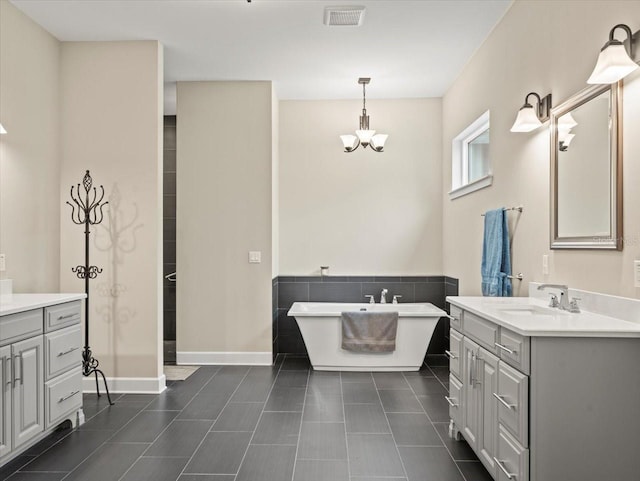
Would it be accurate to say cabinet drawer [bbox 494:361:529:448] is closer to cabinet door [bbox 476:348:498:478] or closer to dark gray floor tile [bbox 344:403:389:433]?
cabinet door [bbox 476:348:498:478]

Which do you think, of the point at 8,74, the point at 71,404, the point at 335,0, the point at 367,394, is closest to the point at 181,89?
the point at 8,74

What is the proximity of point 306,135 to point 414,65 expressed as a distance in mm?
1489

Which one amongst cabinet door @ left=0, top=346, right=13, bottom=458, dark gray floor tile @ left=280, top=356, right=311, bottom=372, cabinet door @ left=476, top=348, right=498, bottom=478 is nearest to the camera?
cabinet door @ left=476, top=348, right=498, bottom=478

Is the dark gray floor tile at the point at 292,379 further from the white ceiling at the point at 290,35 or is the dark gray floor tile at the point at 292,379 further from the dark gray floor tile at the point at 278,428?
the white ceiling at the point at 290,35

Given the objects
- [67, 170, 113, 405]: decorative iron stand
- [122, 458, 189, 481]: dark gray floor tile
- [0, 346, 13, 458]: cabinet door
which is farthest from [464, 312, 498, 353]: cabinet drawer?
[67, 170, 113, 405]: decorative iron stand

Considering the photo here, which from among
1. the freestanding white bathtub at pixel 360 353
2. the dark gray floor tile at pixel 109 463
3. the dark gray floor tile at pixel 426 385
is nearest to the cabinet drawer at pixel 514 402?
the dark gray floor tile at pixel 426 385

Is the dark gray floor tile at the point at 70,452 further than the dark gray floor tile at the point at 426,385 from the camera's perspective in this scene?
No

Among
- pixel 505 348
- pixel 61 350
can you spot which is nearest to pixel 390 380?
pixel 505 348

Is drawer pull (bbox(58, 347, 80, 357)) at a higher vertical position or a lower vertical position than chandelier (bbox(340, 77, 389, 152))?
lower

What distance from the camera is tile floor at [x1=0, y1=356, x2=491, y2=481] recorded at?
248 cm

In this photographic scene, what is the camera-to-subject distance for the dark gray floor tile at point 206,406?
333cm

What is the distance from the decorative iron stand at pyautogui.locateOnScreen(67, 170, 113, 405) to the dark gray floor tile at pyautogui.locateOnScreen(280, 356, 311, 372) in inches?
64.7

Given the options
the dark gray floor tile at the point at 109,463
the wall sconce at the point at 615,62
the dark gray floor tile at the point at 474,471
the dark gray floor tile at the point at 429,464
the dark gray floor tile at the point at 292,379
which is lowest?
the dark gray floor tile at the point at 292,379

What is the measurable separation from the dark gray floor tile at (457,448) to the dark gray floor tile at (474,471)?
49mm
